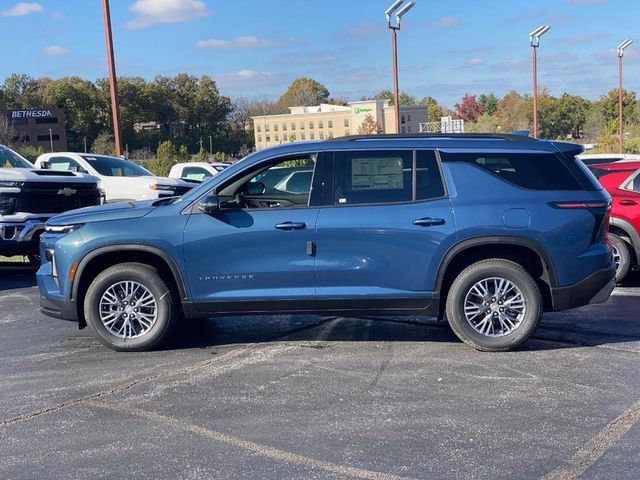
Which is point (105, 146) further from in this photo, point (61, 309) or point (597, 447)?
point (597, 447)

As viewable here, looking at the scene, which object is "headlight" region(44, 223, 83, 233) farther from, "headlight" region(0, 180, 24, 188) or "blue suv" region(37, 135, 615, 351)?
"headlight" region(0, 180, 24, 188)

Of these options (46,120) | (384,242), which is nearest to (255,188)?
(384,242)

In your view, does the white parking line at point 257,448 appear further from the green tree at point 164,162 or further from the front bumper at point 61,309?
the green tree at point 164,162

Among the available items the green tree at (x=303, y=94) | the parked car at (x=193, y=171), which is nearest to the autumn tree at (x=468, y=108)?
the green tree at (x=303, y=94)

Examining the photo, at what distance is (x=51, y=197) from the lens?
10.7 metres

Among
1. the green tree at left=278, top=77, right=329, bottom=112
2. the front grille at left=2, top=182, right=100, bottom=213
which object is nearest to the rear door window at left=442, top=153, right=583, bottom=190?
the front grille at left=2, top=182, right=100, bottom=213

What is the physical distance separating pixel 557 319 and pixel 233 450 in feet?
14.4

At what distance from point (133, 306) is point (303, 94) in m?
127

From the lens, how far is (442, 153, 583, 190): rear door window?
20.4ft

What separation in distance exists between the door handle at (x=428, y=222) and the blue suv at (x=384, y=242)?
1cm

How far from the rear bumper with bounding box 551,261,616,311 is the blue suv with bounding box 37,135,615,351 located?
1cm

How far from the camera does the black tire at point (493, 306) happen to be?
6.18 meters

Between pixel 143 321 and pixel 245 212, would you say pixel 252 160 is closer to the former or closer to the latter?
pixel 245 212

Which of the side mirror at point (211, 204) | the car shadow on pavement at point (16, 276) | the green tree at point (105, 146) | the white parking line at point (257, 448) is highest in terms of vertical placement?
the green tree at point (105, 146)
